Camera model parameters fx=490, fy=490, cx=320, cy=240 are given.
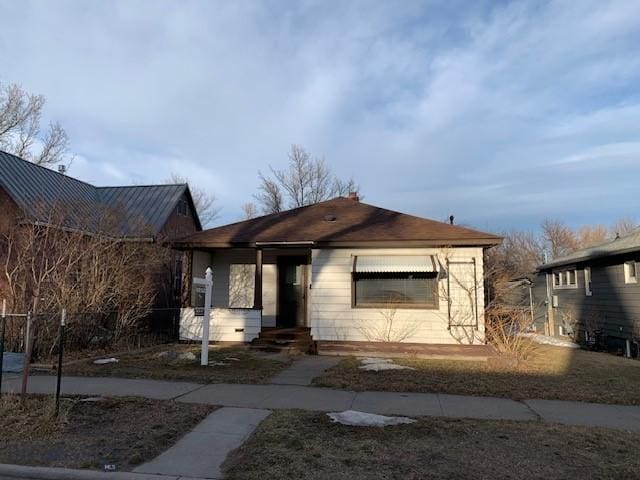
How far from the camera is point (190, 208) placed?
26.6 meters

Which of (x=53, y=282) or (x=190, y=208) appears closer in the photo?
(x=53, y=282)

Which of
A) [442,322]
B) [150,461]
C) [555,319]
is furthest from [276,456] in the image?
[555,319]

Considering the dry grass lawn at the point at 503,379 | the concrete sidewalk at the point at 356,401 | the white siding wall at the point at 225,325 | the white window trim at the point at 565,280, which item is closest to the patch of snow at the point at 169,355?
the concrete sidewalk at the point at 356,401

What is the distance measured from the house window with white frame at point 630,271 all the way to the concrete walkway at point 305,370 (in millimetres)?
10827

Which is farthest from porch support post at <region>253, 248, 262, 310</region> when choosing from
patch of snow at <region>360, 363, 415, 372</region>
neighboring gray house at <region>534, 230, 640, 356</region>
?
neighboring gray house at <region>534, 230, 640, 356</region>

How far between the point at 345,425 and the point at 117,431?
2.64 meters

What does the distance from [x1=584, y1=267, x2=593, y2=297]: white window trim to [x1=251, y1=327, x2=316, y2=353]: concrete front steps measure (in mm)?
12391

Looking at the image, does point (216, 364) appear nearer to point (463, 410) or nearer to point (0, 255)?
point (463, 410)

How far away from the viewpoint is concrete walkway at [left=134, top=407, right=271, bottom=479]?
181 inches

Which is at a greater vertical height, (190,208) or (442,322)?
(190,208)

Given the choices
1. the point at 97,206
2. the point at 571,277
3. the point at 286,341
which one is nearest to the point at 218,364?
the point at 286,341

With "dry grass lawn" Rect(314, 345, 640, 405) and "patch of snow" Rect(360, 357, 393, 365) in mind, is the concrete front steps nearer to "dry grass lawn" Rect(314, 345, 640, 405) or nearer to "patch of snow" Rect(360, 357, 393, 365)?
"patch of snow" Rect(360, 357, 393, 365)

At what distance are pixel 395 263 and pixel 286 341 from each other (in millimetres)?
3589

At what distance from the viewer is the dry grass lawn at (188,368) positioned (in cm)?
884
